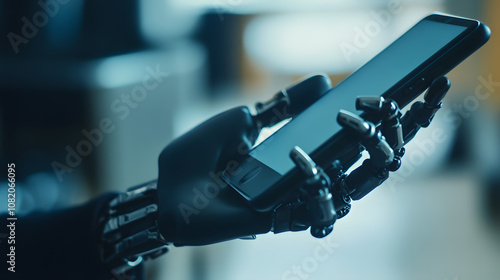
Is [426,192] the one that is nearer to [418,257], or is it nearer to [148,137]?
[418,257]

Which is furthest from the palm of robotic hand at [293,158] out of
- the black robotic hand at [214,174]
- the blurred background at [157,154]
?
the blurred background at [157,154]

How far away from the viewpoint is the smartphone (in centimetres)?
44

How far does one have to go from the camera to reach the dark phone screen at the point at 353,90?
465mm

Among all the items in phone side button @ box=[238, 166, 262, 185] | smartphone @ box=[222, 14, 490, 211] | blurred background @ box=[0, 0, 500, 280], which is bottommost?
blurred background @ box=[0, 0, 500, 280]

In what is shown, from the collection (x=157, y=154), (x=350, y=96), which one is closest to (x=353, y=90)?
(x=350, y=96)

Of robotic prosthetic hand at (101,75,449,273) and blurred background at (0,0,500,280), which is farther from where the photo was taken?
blurred background at (0,0,500,280)

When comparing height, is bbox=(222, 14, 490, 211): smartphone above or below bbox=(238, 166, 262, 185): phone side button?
above

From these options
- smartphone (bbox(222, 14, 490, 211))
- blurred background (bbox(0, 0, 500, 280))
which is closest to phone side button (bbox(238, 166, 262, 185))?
smartphone (bbox(222, 14, 490, 211))

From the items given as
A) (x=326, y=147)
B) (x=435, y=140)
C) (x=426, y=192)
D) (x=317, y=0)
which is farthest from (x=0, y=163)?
(x=317, y=0)

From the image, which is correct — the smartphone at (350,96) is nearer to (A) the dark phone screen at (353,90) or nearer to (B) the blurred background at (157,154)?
(A) the dark phone screen at (353,90)

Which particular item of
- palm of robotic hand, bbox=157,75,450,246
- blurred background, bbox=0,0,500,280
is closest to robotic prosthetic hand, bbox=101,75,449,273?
palm of robotic hand, bbox=157,75,450,246

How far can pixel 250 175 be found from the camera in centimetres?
49

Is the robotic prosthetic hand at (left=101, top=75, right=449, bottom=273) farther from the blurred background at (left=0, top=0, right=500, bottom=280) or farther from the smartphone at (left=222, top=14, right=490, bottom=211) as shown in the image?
the blurred background at (left=0, top=0, right=500, bottom=280)

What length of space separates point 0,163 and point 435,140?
142cm
